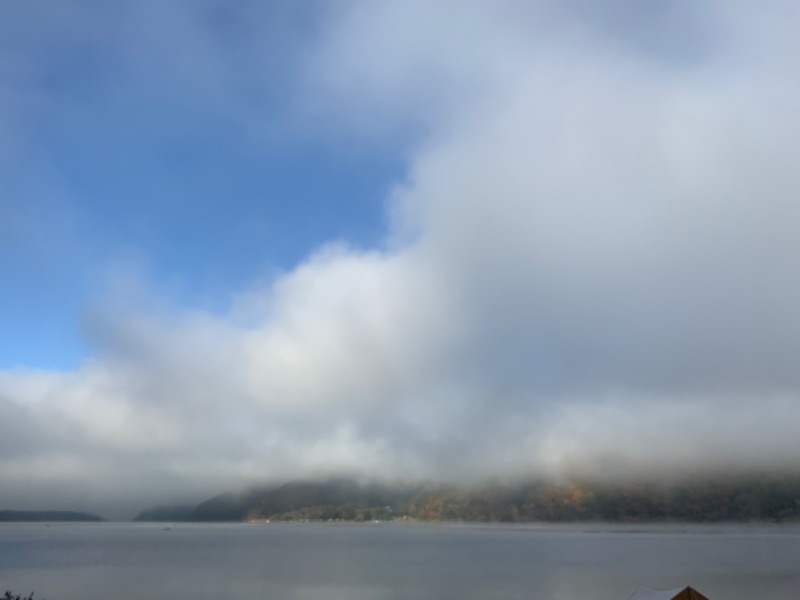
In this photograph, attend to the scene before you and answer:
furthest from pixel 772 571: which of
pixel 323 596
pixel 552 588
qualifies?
pixel 323 596

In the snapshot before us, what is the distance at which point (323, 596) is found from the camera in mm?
62531

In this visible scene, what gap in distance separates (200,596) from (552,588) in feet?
102

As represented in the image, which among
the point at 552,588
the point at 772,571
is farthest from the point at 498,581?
the point at 772,571

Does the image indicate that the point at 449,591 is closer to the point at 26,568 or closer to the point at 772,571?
the point at 772,571

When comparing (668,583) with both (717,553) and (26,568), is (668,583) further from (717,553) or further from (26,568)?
(26,568)

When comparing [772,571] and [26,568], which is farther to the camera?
[26,568]

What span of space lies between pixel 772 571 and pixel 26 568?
93.9 m

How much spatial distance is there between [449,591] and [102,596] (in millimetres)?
30314

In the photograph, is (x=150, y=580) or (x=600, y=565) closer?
(x=150, y=580)

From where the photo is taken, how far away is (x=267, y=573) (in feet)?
281

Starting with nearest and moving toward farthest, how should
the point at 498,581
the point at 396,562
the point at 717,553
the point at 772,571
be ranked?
the point at 498,581, the point at 772,571, the point at 396,562, the point at 717,553

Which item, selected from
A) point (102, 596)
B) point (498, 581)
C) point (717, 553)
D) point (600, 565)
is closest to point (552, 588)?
point (498, 581)

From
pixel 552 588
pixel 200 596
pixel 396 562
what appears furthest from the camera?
pixel 396 562

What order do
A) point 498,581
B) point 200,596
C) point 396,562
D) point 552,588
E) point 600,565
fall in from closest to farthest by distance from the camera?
point 200,596
point 552,588
point 498,581
point 600,565
point 396,562
